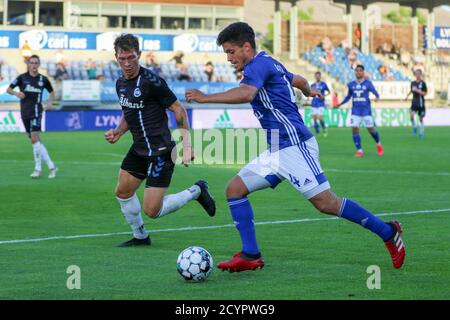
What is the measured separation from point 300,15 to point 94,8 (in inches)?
2158

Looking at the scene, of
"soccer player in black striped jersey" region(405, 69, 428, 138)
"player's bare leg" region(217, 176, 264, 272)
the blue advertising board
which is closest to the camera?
"player's bare leg" region(217, 176, 264, 272)

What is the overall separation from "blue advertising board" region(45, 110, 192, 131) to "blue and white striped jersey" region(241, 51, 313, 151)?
1270 inches

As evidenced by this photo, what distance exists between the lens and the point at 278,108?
9164mm

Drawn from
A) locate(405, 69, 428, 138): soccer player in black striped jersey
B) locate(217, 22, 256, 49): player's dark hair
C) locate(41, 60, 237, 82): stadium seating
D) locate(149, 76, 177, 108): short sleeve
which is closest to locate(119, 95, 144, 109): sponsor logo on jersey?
locate(149, 76, 177, 108): short sleeve

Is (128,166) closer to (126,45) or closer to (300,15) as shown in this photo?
(126,45)

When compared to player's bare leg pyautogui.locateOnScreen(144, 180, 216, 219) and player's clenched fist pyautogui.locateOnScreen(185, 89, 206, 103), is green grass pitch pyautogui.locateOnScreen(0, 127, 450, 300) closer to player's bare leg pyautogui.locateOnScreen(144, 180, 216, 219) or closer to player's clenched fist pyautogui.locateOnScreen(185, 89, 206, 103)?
player's bare leg pyautogui.locateOnScreen(144, 180, 216, 219)

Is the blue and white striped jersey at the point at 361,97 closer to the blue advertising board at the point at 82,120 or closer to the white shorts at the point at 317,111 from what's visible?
the white shorts at the point at 317,111

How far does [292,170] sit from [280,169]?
124mm

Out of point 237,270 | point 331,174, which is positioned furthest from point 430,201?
point 237,270

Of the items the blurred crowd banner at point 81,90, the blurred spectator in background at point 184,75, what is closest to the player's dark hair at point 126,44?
the blurred crowd banner at point 81,90

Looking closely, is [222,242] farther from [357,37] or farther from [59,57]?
[357,37]

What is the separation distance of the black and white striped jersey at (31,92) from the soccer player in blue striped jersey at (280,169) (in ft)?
37.8

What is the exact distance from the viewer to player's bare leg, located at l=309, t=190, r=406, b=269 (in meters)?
9.12

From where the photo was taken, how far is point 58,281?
8.66 m
